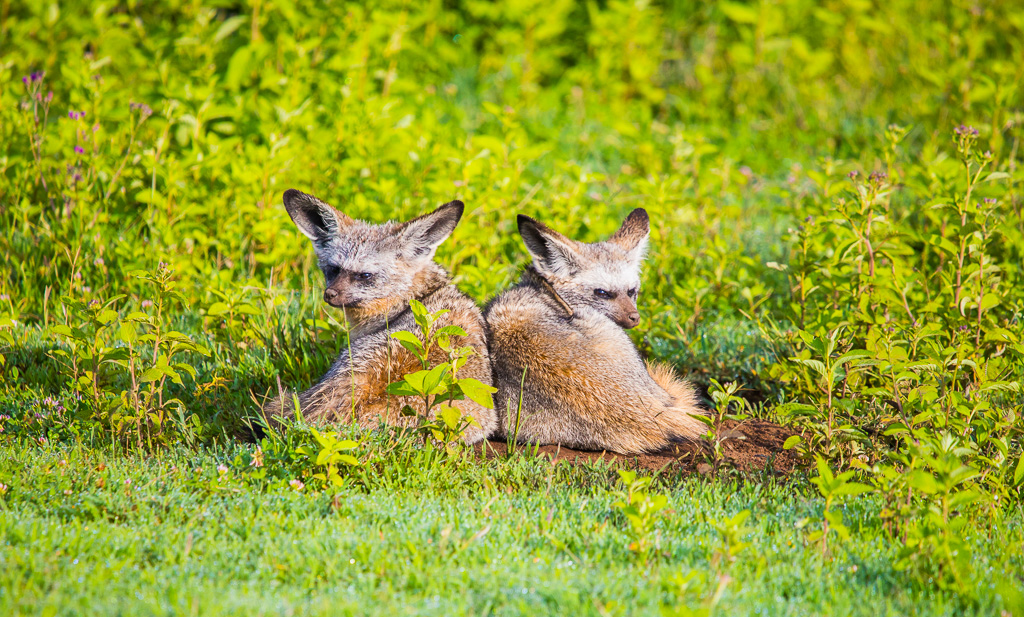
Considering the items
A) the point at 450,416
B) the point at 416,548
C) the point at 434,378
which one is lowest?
the point at 416,548

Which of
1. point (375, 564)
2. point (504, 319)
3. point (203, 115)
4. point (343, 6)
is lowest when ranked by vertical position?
point (375, 564)

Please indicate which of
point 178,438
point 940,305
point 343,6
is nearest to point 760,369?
point 940,305

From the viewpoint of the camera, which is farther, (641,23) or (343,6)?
(641,23)

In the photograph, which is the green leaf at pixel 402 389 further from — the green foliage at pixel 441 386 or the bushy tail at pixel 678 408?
the bushy tail at pixel 678 408

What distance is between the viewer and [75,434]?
4371mm

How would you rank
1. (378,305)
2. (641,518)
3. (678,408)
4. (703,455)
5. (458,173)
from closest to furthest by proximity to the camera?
1. (641,518)
2. (703,455)
3. (678,408)
4. (378,305)
5. (458,173)

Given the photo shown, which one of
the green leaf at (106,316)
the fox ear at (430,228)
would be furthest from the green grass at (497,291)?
the fox ear at (430,228)

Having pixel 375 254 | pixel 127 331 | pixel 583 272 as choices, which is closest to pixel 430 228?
pixel 375 254

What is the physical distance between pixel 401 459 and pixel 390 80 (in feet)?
18.2

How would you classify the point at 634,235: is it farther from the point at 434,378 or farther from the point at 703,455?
the point at 434,378

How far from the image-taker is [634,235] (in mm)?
5840

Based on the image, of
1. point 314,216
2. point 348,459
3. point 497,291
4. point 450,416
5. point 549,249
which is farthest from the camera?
point 497,291

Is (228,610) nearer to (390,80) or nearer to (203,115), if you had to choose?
(203,115)

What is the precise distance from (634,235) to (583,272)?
0.63 meters
